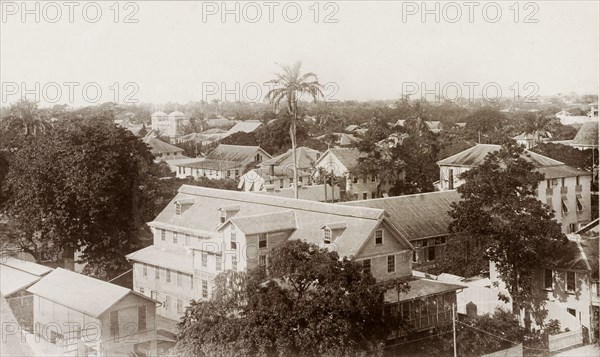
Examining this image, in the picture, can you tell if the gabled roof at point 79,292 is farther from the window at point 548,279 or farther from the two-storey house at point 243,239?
the window at point 548,279

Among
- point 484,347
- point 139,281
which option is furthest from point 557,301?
point 139,281

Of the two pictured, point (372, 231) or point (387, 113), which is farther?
point (387, 113)

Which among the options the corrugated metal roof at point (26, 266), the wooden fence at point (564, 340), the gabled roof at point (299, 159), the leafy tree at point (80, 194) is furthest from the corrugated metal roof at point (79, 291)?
the gabled roof at point (299, 159)

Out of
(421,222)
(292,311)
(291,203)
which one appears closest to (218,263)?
(291,203)

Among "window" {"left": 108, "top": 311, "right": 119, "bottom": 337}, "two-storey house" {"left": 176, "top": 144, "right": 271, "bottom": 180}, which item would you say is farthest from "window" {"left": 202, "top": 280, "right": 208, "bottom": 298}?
"two-storey house" {"left": 176, "top": 144, "right": 271, "bottom": 180}

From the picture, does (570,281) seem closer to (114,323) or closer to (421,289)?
(421,289)

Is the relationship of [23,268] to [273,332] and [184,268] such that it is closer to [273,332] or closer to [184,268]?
[184,268]
